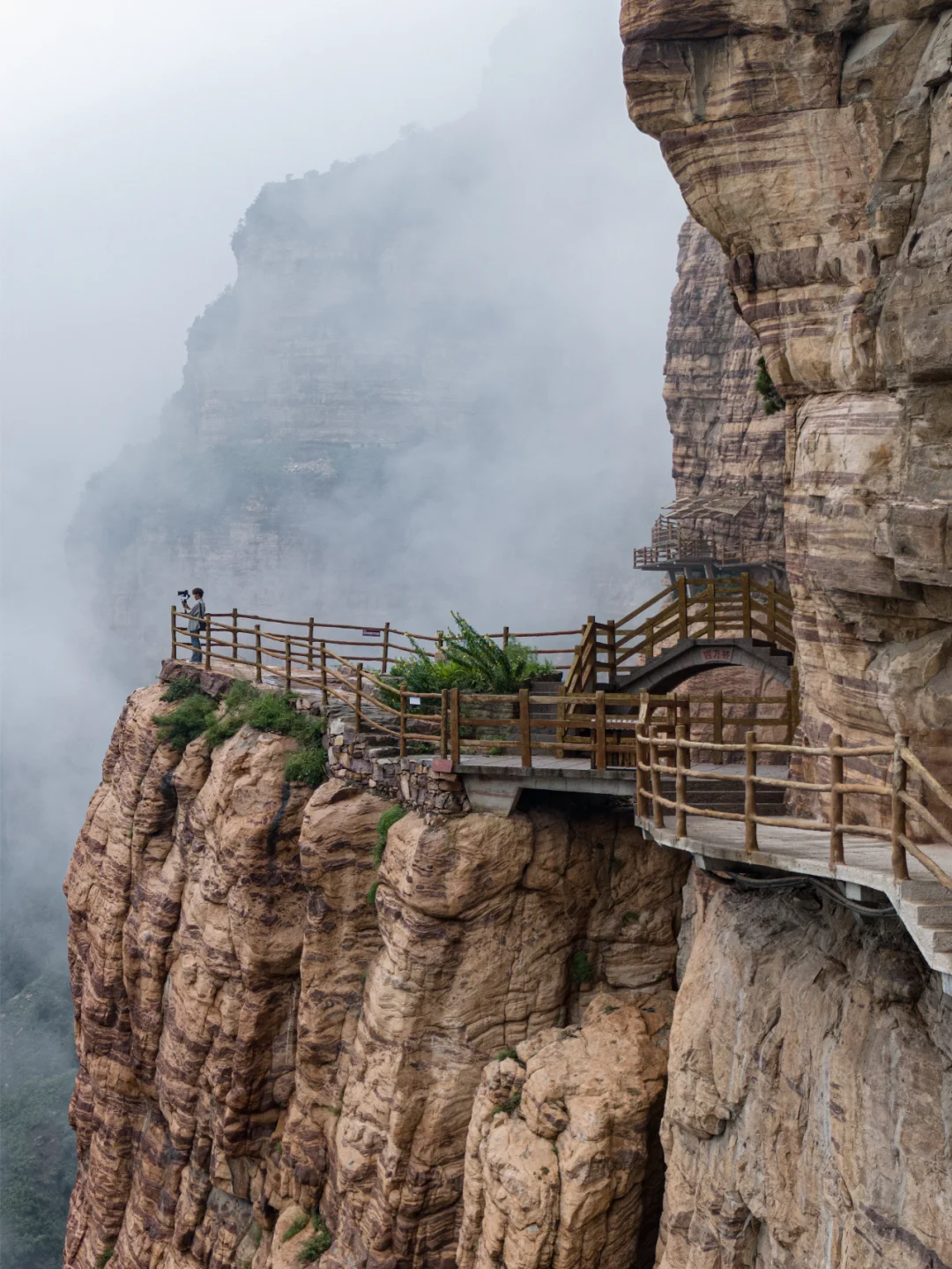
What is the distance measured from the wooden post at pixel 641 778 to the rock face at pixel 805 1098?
3.85ft

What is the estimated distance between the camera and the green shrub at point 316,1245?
54.2 feet

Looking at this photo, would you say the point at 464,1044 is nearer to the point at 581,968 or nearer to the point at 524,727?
the point at 581,968

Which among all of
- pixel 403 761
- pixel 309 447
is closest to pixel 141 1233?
pixel 403 761

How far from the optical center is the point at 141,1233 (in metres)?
20.6

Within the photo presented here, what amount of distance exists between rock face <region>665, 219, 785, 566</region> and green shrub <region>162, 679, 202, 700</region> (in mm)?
12946

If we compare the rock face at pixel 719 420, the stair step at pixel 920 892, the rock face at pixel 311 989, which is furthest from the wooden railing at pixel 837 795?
the rock face at pixel 719 420

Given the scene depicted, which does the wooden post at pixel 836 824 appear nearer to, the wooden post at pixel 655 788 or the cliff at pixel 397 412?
the wooden post at pixel 655 788

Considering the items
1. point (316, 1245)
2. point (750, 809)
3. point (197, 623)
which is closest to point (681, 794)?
point (750, 809)

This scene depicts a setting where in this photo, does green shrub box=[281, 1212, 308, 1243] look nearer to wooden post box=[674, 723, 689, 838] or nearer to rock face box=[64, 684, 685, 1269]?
rock face box=[64, 684, 685, 1269]

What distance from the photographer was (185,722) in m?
21.9

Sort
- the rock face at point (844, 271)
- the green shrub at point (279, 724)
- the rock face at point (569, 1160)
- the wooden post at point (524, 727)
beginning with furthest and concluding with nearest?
the green shrub at point (279, 724) → the wooden post at point (524, 727) → the rock face at point (569, 1160) → the rock face at point (844, 271)


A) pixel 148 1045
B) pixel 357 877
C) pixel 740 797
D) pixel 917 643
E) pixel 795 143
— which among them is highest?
pixel 795 143

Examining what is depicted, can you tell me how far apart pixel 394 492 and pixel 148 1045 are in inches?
4212

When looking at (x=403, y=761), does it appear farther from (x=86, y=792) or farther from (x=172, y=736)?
(x=86, y=792)
